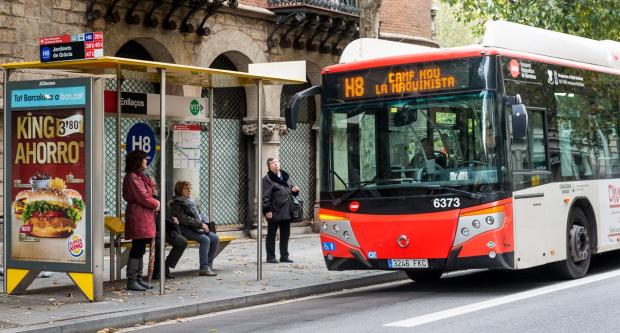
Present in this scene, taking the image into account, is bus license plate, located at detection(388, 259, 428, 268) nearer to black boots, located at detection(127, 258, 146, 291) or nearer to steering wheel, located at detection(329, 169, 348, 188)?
steering wheel, located at detection(329, 169, 348, 188)

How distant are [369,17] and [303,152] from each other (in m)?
5.51

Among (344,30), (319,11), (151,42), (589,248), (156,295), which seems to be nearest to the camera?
(156,295)

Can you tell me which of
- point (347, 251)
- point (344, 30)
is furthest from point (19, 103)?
point (344, 30)

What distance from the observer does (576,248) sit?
13586 millimetres

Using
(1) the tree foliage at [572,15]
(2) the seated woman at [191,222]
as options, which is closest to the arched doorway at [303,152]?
(1) the tree foliage at [572,15]

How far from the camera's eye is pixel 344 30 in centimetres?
2417

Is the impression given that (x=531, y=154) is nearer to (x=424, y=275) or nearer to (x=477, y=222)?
(x=477, y=222)

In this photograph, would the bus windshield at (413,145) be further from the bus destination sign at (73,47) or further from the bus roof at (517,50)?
the bus destination sign at (73,47)

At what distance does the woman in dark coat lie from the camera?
55.4ft

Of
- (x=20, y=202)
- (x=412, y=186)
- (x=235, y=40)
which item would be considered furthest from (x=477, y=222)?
(x=235, y=40)

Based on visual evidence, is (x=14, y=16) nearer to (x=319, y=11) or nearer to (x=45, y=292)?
(x=45, y=292)

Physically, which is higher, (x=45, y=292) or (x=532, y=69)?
(x=532, y=69)

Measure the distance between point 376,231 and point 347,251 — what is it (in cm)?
49

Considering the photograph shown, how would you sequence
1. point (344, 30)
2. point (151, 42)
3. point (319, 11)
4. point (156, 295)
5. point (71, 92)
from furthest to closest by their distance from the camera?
point (344, 30) → point (319, 11) → point (151, 42) → point (156, 295) → point (71, 92)
